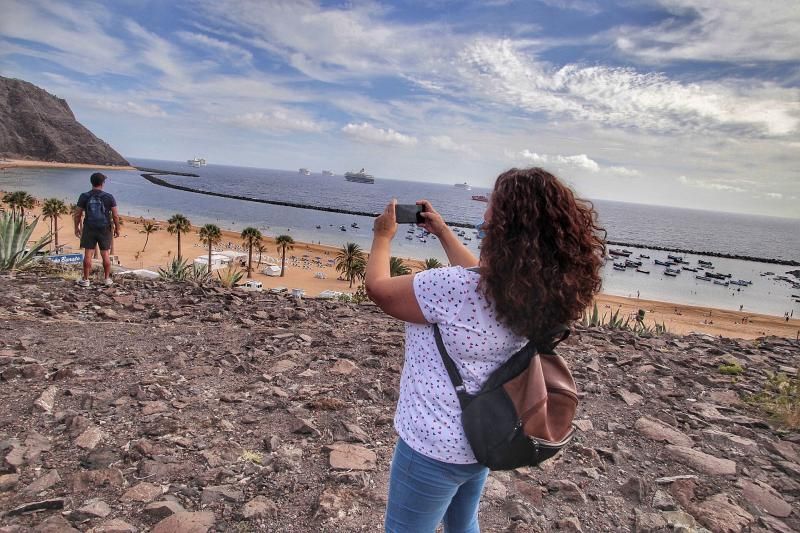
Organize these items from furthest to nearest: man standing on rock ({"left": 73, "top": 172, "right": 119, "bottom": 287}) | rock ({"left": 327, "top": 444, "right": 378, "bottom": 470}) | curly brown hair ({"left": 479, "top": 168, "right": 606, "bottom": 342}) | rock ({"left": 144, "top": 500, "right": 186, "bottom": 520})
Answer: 1. man standing on rock ({"left": 73, "top": 172, "right": 119, "bottom": 287})
2. rock ({"left": 327, "top": 444, "right": 378, "bottom": 470})
3. rock ({"left": 144, "top": 500, "right": 186, "bottom": 520})
4. curly brown hair ({"left": 479, "top": 168, "right": 606, "bottom": 342})

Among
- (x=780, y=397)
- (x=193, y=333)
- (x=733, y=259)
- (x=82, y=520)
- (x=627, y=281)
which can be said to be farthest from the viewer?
(x=733, y=259)

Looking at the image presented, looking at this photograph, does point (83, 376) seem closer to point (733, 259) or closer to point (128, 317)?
point (128, 317)

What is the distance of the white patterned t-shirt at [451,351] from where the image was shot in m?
1.58

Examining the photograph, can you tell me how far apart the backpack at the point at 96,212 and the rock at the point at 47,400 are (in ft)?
15.7

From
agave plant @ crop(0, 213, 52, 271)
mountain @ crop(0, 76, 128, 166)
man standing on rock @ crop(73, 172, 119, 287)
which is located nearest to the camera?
man standing on rock @ crop(73, 172, 119, 287)

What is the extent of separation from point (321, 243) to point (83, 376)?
60.3m

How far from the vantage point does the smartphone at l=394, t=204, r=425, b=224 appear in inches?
76.9

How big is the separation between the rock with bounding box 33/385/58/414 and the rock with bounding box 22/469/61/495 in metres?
0.89

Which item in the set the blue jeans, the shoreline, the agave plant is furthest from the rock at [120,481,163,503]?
the shoreline

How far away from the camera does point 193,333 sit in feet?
19.2

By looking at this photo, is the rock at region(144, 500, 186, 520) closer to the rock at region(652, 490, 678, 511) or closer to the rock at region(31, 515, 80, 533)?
the rock at region(31, 515, 80, 533)

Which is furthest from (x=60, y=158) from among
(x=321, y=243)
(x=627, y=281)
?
(x=627, y=281)

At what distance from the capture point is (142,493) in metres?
2.83

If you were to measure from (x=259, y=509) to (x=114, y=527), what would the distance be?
0.74 m
